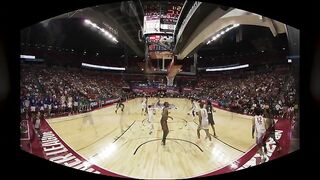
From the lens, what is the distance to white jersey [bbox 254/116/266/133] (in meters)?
2.92

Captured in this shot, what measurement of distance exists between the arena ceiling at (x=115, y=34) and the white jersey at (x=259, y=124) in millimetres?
650

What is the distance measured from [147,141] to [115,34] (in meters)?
1.05

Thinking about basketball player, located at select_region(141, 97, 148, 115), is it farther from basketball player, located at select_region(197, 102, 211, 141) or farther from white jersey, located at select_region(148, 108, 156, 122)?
basketball player, located at select_region(197, 102, 211, 141)

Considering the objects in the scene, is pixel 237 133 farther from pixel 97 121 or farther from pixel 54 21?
pixel 54 21

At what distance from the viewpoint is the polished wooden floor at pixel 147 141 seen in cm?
287

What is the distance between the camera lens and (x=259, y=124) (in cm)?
292

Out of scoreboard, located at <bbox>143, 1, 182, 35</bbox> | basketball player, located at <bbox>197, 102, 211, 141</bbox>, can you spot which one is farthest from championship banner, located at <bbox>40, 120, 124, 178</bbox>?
scoreboard, located at <bbox>143, 1, 182, 35</bbox>

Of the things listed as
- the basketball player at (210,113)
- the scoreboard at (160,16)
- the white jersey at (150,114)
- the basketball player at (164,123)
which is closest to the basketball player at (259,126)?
the basketball player at (210,113)

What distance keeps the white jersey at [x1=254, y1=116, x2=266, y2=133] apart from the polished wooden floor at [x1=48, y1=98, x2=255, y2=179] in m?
0.07

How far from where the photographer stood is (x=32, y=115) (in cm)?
291

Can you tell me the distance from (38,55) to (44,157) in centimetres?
97

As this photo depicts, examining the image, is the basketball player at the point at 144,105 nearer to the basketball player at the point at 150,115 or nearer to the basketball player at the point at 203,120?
the basketball player at the point at 150,115
